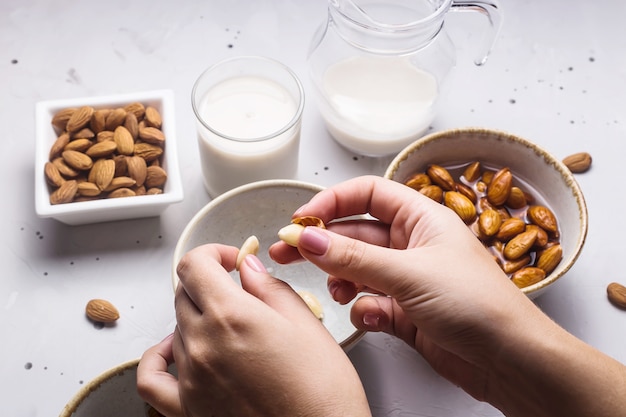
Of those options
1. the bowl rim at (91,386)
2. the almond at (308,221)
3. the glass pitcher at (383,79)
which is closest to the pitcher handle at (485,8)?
the glass pitcher at (383,79)

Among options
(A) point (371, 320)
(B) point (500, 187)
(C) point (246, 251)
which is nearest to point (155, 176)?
(C) point (246, 251)

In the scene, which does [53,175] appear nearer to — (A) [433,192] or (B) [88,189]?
(B) [88,189]

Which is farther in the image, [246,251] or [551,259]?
[551,259]

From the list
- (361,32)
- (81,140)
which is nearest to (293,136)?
(361,32)

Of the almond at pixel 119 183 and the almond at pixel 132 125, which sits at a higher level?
the almond at pixel 132 125

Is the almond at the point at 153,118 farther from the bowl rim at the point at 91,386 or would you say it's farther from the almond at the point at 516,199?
the almond at the point at 516,199

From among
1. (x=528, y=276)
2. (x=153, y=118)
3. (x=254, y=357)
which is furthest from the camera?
(x=153, y=118)
